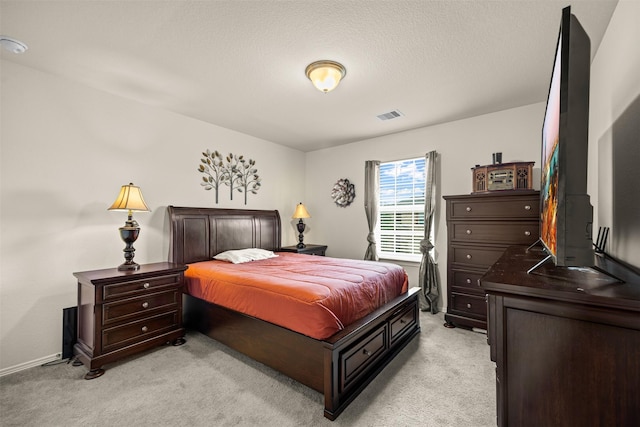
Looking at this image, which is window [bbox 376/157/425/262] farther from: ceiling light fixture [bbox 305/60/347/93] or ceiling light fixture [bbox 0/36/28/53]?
ceiling light fixture [bbox 0/36/28/53]

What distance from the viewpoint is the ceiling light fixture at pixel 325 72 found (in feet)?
7.84

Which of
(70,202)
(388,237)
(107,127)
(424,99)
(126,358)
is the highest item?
(424,99)

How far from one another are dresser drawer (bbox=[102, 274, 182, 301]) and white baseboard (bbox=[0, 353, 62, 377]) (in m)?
0.91

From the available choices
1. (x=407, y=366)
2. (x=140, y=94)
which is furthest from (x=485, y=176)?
(x=140, y=94)

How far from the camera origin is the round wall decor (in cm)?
491

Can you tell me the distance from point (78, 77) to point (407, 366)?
13.6 feet

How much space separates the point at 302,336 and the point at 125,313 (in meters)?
1.71

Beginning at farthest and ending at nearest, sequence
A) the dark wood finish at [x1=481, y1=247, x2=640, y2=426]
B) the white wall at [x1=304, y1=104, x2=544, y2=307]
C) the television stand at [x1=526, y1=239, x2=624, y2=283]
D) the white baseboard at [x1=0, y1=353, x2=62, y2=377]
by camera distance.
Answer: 1. the white wall at [x1=304, y1=104, x2=544, y2=307]
2. the white baseboard at [x1=0, y1=353, x2=62, y2=377]
3. the television stand at [x1=526, y1=239, x2=624, y2=283]
4. the dark wood finish at [x1=481, y1=247, x2=640, y2=426]

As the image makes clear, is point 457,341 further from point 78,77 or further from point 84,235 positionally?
point 78,77

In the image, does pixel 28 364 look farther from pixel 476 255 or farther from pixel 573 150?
pixel 476 255

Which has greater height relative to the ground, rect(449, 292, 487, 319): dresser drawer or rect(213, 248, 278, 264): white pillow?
rect(213, 248, 278, 264): white pillow

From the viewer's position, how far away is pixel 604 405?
33.6 inches

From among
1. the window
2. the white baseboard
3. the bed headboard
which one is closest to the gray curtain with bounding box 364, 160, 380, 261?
the window

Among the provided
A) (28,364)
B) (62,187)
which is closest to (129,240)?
(62,187)
